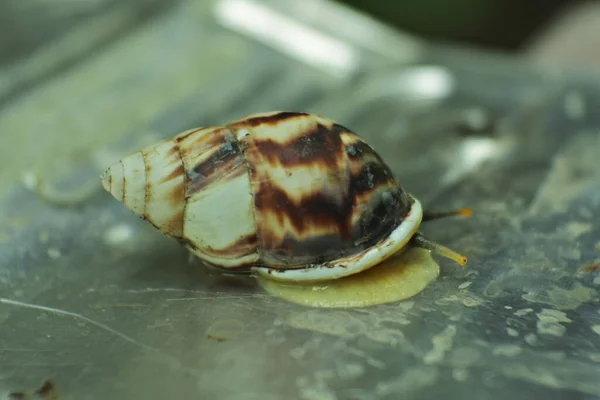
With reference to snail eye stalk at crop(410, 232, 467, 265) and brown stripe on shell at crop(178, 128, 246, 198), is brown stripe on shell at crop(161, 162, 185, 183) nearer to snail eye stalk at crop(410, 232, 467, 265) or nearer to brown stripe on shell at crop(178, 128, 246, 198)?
brown stripe on shell at crop(178, 128, 246, 198)

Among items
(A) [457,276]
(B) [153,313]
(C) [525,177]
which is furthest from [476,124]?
(B) [153,313]

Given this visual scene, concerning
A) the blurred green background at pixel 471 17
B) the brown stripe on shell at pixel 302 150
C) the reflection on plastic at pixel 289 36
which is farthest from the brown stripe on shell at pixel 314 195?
the blurred green background at pixel 471 17

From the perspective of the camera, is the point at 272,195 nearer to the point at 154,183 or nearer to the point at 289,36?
the point at 154,183

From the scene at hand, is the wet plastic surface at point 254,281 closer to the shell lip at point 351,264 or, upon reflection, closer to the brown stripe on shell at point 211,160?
the shell lip at point 351,264

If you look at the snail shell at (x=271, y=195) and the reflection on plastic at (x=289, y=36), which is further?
the reflection on plastic at (x=289, y=36)

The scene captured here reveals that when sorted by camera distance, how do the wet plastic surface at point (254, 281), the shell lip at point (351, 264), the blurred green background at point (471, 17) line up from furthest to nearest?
the blurred green background at point (471, 17) → the shell lip at point (351, 264) → the wet plastic surface at point (254, 281)

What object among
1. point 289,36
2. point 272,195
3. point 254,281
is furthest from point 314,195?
point 289,36

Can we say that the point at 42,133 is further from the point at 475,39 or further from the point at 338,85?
the point at 475,39
